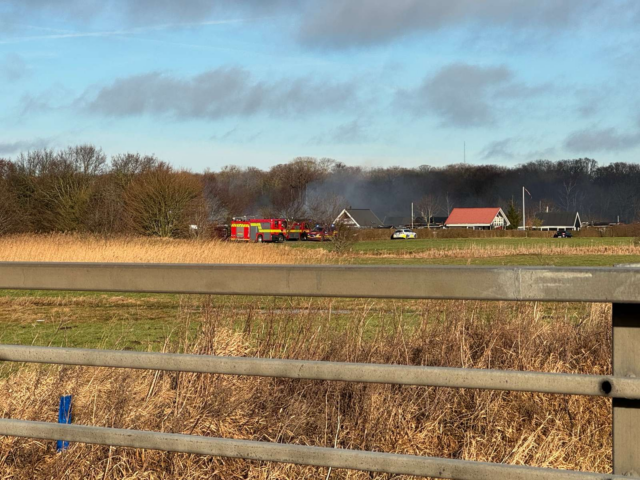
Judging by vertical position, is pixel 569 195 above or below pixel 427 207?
above

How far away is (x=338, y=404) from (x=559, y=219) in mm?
133058

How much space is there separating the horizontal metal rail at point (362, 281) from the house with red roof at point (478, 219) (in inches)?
4926

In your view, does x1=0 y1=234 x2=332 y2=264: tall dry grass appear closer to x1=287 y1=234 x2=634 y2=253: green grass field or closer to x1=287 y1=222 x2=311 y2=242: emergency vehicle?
x1=287 y1=234 x2=634 y2=253: green grass field

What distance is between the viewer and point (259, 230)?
60031mm

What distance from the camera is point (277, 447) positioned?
2041 millimetres

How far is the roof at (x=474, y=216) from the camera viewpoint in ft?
413

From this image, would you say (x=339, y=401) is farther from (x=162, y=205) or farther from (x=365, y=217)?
(x=365, y=217)

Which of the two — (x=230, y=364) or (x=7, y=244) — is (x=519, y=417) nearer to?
(x=230, y=364)

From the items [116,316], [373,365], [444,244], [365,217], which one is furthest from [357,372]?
[365,217]

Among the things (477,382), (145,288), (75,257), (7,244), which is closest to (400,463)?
(477,382)

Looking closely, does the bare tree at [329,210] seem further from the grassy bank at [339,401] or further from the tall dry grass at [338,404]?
the tall dry grass at [338,404]

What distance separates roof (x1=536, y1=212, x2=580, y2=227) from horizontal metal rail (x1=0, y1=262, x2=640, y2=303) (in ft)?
427

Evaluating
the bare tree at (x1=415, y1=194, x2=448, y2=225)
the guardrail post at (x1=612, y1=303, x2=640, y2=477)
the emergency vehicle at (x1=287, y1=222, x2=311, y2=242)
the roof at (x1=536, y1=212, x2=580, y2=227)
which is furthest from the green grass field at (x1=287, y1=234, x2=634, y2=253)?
the roof at (x1=536, y1=212, x2=580, y2=227)

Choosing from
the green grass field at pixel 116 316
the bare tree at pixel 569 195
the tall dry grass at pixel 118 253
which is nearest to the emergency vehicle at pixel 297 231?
the tall dry grass at pixel 118 253
